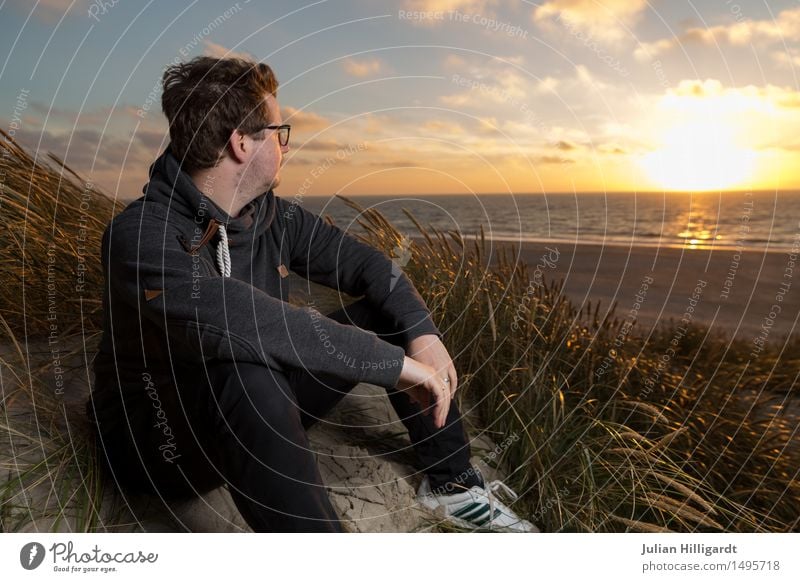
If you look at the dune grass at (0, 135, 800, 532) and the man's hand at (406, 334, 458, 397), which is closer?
the man's hand at (406, 334, 458, 397)

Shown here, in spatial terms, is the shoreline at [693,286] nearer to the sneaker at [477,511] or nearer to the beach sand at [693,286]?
the beach sand at [693,286]

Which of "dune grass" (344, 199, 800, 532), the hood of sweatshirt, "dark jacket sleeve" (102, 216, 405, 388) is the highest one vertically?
the hood of sweatshirt

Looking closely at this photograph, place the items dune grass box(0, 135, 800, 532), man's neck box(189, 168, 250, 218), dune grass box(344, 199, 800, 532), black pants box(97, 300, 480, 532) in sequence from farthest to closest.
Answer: dune grass box(344, 199, 800, 532) < dune grass box(0, 135, 800, 532) < man's neck box(189, 168, 250, 218) < black pants box(97, 300, 480, 532)

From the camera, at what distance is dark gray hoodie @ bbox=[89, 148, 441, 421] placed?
178 cm

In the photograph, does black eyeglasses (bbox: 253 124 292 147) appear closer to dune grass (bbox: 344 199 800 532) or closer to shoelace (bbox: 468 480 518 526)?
dune grass (bbox: 344 199 800 532)

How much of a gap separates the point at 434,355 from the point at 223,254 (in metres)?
0.71

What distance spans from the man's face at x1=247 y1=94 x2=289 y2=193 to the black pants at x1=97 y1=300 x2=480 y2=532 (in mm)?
645

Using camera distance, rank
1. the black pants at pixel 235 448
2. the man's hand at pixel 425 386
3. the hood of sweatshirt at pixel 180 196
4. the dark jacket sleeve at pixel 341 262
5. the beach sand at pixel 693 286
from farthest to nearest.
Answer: the beach sand at pixel 693 286, the dark jacket sleeve at pixel 341 262, the hood of sweatshirt at pixel 180 196, the man's hand at pixel 425 386, the black pants at pixel 235 448

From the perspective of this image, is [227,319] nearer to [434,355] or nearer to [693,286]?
[434,355]

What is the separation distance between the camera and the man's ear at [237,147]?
2.19 meters

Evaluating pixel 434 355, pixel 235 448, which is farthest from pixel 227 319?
pixel 434 355

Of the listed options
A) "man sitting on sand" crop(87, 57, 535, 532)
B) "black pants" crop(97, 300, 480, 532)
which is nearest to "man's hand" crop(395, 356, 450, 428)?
"man sitting on sand" crop(87, 57, 535, 532)

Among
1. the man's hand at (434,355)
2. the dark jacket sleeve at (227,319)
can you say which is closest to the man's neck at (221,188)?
the dark jacket sleeve at (227,319)
